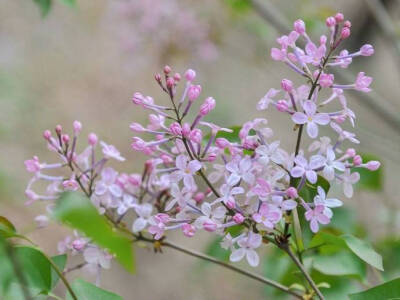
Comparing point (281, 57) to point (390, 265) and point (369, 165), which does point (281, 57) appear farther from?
point (390, 265)

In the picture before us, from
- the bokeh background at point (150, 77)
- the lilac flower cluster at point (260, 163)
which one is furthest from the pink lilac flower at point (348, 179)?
the bokeh background at point (150, 77)

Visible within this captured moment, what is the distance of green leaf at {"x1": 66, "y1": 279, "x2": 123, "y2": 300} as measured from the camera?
854 millimetres

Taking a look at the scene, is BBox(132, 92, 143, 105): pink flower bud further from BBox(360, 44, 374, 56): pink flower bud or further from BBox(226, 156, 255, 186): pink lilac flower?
BBox(360, 44, 374, 56): pink flower bud

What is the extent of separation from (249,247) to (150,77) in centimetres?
390

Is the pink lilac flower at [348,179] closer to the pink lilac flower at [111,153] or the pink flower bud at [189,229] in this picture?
the pink flower bud at [189,229]

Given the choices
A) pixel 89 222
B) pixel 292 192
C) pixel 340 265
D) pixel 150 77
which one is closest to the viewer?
pixel 89 222

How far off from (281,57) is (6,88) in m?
3.09

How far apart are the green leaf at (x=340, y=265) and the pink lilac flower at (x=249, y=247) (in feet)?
0.87

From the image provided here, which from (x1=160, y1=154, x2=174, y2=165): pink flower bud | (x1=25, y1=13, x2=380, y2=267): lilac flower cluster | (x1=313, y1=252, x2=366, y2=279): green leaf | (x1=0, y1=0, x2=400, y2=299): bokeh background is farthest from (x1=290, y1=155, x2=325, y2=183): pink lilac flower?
(x1=0, y1=0, x2=400, y2=299): bokeh background

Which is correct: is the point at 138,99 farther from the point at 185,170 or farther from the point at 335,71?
the point at 335,71

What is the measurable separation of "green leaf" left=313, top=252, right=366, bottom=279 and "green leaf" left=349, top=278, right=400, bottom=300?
208mm

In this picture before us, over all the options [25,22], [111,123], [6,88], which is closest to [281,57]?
[6,88]

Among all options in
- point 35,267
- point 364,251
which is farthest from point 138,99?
point 364,251

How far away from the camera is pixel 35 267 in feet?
2.84
